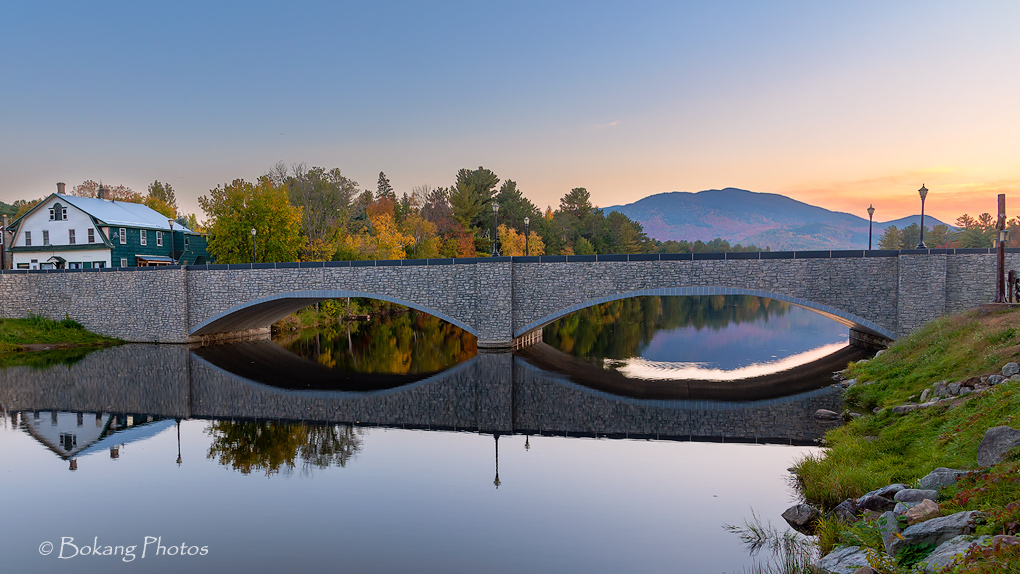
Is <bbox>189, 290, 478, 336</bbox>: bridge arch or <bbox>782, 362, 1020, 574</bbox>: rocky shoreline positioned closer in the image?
<bbox>782, 362, 1020, 574</bbox>: rocky shoreline

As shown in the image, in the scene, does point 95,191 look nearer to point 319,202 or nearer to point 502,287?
point 319,202

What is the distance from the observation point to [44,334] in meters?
34.2

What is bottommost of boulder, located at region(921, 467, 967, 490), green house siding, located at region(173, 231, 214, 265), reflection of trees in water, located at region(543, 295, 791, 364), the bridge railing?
reflection of trees in water, located at region(543, 295, 791, 364)

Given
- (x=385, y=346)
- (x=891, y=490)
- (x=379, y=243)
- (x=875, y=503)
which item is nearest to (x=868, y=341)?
(x=385, y=346)

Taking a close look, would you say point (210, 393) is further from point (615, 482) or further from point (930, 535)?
point (930, 535)

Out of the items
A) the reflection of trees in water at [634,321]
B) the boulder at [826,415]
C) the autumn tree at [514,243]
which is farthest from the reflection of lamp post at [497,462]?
the autumn tree at [514,243]

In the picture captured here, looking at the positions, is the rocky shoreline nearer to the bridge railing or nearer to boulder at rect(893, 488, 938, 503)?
boulder at rect(893, 488, 938, 503)

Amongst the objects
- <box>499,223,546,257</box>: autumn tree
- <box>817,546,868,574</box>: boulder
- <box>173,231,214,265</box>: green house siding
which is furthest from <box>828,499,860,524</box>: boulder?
<box>499,223,546,257</box>: autumn tree

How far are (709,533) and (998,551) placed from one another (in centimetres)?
478

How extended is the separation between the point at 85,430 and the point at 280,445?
652 cm

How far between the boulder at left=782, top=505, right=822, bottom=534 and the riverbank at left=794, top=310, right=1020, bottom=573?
0.10 metres

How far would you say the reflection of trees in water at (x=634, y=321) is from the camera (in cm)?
3399

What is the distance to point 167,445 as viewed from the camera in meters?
15.7

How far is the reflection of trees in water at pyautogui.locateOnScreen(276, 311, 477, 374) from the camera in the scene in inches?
1115
